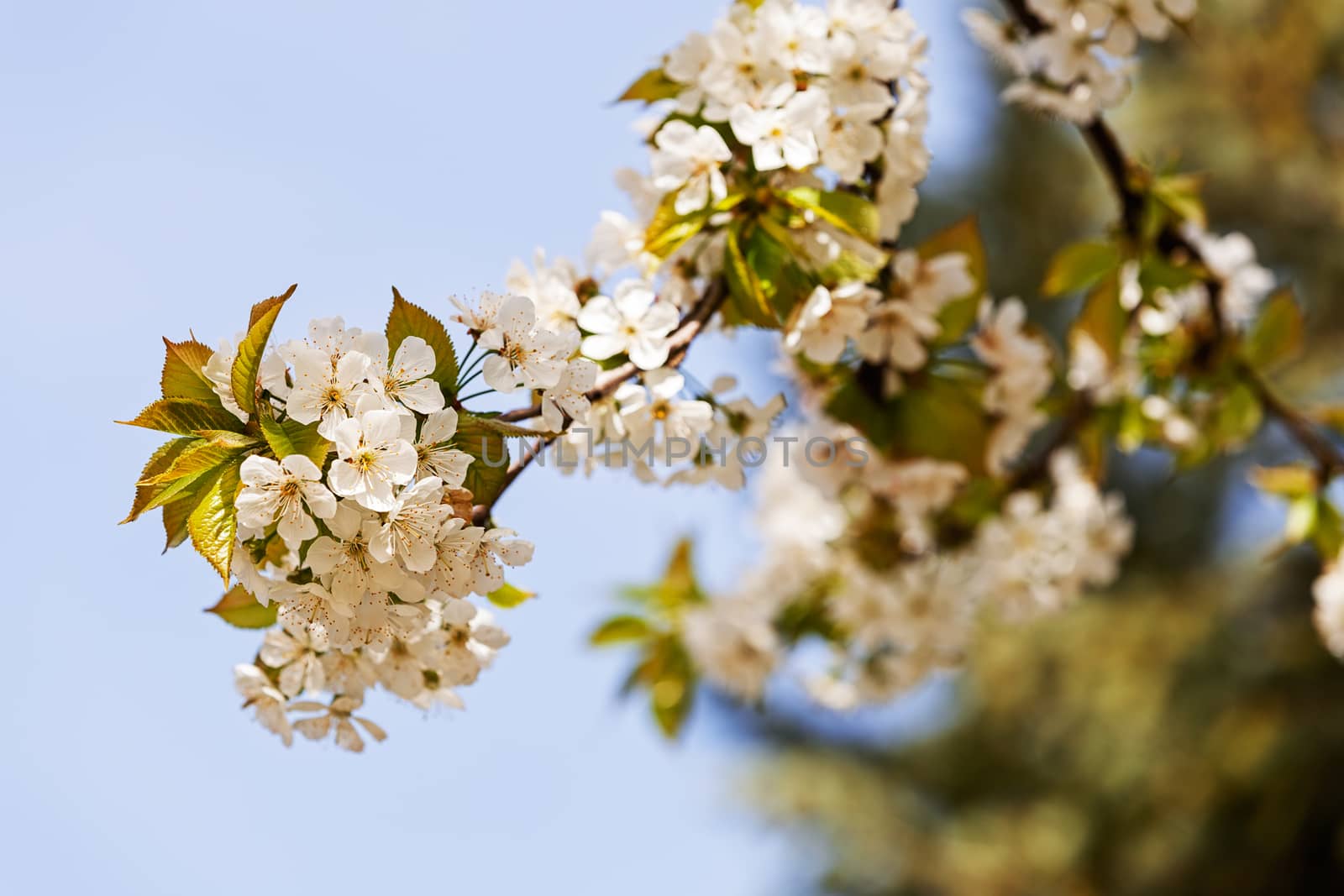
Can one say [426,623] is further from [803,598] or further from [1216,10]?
[1216,10]

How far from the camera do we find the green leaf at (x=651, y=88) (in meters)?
0.83

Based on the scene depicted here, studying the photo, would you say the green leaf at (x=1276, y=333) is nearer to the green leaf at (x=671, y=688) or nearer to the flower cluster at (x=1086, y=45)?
the flower cluster at (x=1086, y=45)

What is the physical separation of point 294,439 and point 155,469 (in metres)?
0.07

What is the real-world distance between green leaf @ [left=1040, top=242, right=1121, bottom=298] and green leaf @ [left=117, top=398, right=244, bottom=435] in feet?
2.84

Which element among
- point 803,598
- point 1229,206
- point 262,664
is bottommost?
point 262,664

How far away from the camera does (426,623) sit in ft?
2.16

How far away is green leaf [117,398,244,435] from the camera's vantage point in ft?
1.83

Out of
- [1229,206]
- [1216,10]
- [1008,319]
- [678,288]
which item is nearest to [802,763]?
[1229,206]

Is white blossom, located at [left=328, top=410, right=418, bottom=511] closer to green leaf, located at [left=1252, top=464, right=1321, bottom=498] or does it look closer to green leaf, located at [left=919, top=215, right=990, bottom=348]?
green leaf, located at [left=919, top=215, right=990, bottom=348]

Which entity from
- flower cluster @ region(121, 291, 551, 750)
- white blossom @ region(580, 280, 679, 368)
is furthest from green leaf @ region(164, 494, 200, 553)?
white blossom @ region(580, 280, 679, 368)

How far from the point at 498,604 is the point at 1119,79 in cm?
76

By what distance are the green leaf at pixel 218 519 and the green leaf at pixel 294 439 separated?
2cm

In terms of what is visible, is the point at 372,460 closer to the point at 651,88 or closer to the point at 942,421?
the point at 651,88

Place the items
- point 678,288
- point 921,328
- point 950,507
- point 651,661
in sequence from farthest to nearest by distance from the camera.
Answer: point 651,661 → point 950,507 → point 921,328 → point 678,288
